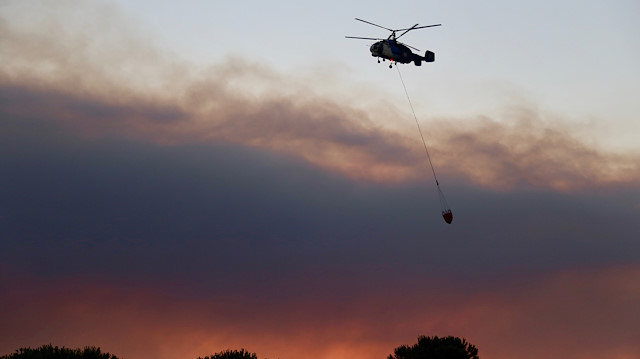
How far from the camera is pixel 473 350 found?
6669 centimetres

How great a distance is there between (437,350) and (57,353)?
130ft

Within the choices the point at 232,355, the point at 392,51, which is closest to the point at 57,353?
the point at 232,355

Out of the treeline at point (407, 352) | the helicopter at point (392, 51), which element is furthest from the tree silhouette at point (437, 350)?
the helicopter at point (392, 51)

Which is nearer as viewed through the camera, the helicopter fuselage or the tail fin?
the helicopter fuselage

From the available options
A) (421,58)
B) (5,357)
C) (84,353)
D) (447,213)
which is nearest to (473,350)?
(447,213)

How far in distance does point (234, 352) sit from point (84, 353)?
1466 centimetres

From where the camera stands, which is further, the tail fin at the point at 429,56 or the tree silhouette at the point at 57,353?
the tail fin at the point at 429,56

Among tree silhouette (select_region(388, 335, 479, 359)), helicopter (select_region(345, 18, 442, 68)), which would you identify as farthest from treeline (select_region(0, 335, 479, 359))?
helicopter (select_region(345, 18, 442, 68))

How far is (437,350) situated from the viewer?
217 ft

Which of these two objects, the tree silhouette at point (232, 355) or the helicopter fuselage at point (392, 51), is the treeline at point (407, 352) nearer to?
the tree silhouette at point (232, 355)

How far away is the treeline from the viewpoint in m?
56.8

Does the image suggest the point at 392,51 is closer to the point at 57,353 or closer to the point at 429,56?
the point at 429,56

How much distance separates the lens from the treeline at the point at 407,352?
186 feet

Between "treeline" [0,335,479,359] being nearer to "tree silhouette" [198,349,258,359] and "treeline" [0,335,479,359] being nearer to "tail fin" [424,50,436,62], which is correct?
"tree silhouette" [198,349,258,359]
